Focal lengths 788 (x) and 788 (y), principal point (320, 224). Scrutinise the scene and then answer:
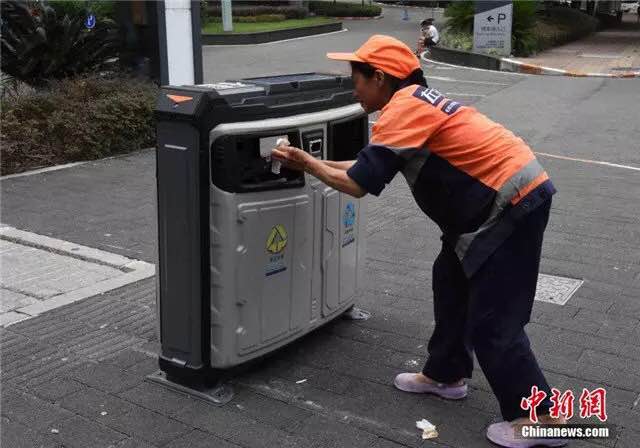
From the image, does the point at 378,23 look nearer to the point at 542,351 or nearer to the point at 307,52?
the point at 307,52

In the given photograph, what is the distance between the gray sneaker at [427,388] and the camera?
3709mm

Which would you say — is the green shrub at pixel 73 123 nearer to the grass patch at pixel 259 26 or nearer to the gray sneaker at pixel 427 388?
the gray sneaker at pixel 427 388

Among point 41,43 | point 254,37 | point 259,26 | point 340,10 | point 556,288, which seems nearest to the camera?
point 556,288

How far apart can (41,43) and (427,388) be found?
7.76 m

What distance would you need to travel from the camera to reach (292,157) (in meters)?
3.32

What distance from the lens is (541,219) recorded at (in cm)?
317

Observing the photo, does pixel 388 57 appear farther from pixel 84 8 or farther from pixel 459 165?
pixel 84 8

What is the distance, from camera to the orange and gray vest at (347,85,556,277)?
3062 mm

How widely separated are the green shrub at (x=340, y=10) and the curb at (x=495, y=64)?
54.3ft

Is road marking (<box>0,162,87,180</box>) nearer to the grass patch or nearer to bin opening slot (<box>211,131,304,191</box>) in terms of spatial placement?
bin opening slot (<box>211,131,304,191</box>)

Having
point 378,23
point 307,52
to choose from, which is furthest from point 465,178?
point 378,23

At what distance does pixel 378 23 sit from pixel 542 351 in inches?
1310

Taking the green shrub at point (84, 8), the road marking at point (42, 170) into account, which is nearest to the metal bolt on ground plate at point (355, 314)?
the road marking at point (42, 170)

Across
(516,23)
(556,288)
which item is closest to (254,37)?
(516,23)
